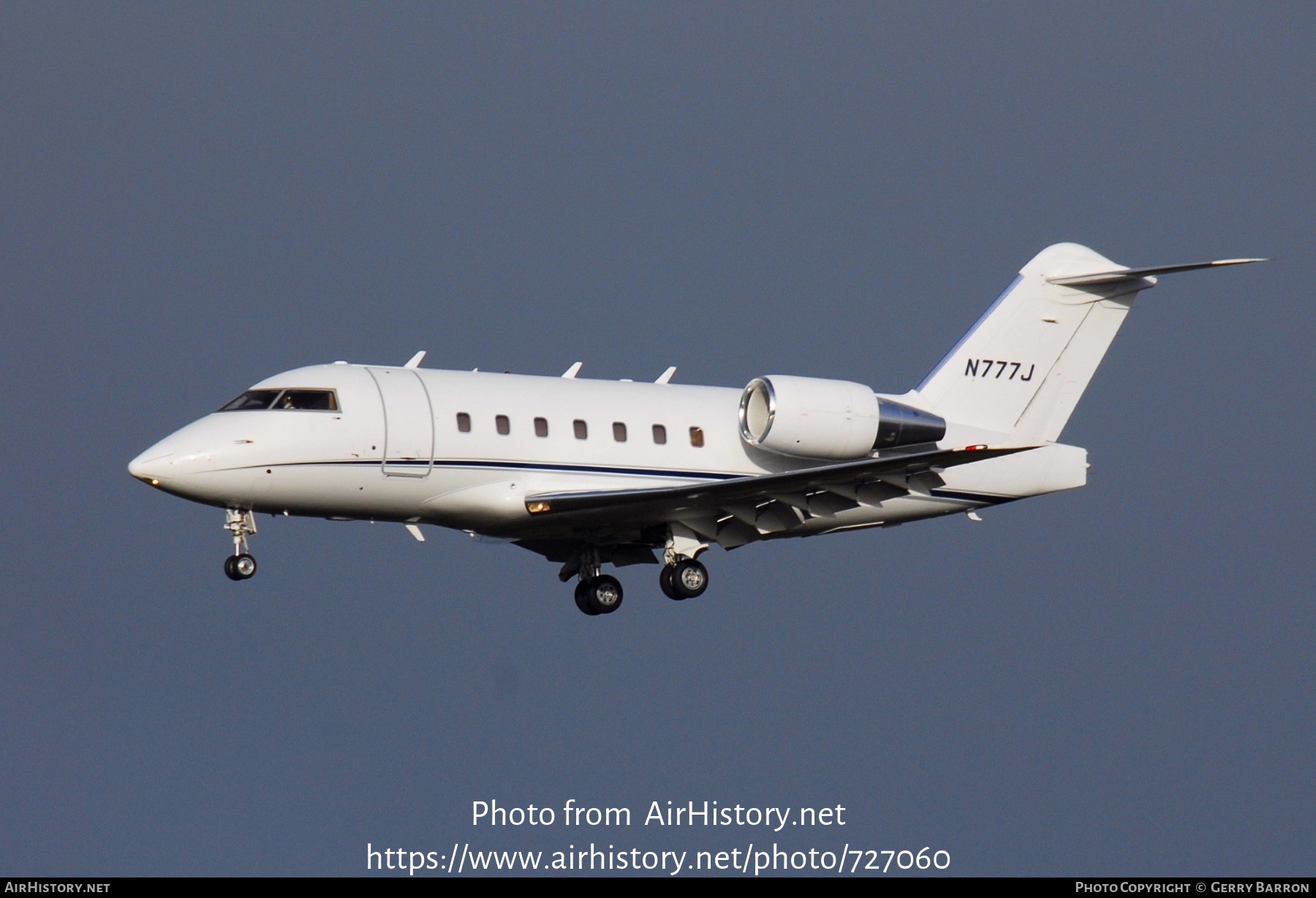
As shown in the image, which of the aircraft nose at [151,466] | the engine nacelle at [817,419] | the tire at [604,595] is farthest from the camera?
the tire at [604,595]

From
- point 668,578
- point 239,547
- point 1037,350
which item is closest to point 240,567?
point 239,547

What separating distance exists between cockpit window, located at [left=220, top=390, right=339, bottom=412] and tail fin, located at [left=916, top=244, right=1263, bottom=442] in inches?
388

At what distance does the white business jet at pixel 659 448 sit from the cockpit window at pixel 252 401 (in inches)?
1.1

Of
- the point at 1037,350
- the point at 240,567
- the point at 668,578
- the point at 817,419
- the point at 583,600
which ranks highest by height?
the point at 1037,350

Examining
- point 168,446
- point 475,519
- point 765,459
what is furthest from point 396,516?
point 765,459

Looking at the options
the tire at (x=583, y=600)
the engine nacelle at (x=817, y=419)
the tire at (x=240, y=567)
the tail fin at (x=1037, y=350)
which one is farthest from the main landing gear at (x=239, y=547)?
the tail fin at (x=1037, y=350)

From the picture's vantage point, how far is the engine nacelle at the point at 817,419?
28969 millimetres

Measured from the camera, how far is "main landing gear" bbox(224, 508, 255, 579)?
26953 mm

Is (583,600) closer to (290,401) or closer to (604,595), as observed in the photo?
(604,595)

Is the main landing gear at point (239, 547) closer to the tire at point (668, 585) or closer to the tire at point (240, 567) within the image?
the tire at point (240, 567)

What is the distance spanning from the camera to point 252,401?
2739 cm

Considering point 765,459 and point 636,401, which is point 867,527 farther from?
point 636,401

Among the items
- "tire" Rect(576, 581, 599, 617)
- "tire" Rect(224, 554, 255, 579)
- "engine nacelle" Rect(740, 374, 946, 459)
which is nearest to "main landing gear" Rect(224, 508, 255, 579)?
"tire" Rect(224, 554, 255, 579)

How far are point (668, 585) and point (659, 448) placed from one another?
6.74 feet
